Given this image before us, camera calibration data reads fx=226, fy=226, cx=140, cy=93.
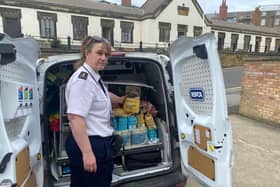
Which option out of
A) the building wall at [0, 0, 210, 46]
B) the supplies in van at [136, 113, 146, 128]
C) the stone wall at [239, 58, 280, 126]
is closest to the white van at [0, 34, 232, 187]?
the supplies in van at [136, 113, 146, 128]

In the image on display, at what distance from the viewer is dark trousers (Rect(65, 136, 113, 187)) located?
171 centimetres

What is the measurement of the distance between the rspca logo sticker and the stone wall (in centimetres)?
→ 425

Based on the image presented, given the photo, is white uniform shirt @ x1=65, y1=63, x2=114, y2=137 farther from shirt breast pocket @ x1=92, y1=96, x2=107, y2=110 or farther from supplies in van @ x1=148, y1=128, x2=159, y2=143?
supplies in van @ x1=148, y1=128, x2=159, y2=143

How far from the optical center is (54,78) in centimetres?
235

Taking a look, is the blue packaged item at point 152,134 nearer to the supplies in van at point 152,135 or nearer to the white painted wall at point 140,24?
the supplies in van at point 152,135

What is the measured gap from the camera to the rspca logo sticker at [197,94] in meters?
1.94

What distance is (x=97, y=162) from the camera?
1.72m

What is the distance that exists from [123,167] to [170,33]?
94.9ft

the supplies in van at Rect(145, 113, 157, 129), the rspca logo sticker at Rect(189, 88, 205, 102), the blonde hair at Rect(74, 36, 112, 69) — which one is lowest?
the supplies in van at Rect(145, 113, 157, 129)

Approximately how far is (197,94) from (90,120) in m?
0.94

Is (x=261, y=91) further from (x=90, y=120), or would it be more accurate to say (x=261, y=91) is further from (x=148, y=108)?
(x=90, y=120)

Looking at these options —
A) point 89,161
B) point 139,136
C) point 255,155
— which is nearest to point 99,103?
point 89,161

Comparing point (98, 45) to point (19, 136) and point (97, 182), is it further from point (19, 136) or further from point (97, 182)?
point (97, 182)

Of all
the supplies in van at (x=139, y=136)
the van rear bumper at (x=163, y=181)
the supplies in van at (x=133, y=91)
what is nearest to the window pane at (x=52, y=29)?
the supplies in van at (x=133, y=91)
